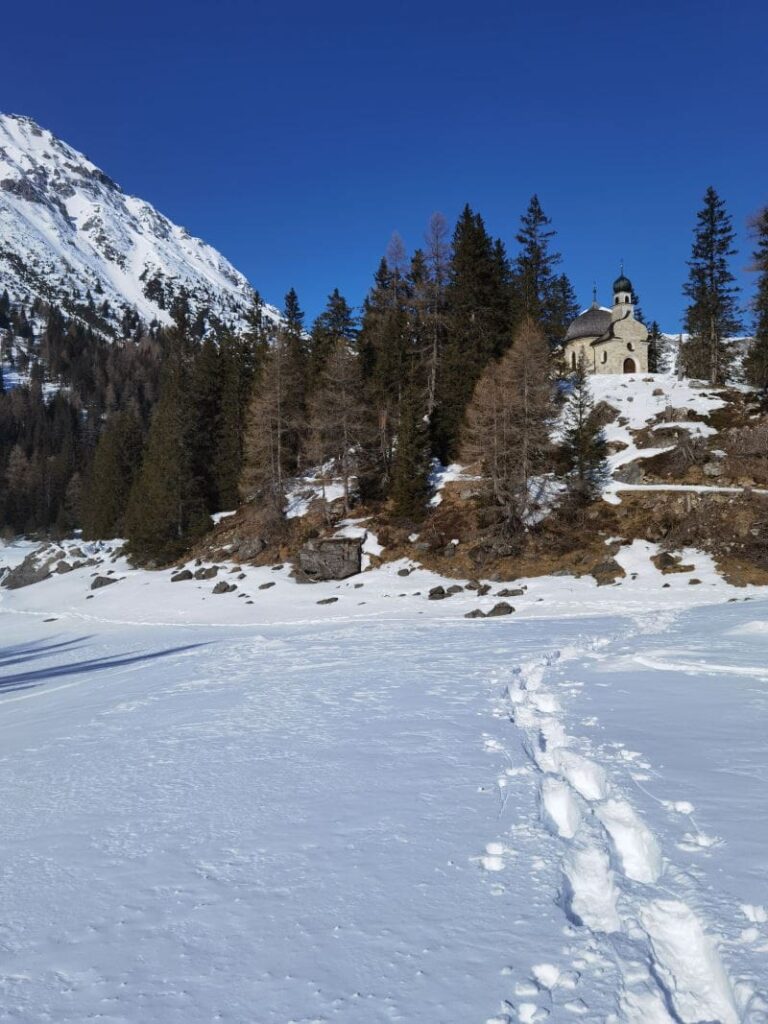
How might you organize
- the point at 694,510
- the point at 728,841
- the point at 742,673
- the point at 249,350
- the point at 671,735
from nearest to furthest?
the point at 728,841 < the point at 671,735 < the point at 742,673 < the point at 694,510 < the point at 249,350

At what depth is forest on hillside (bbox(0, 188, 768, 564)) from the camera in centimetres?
3114

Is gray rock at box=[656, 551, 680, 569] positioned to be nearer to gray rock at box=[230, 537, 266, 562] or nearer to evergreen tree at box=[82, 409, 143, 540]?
gray rock at box=[230, 537, 266, 562]

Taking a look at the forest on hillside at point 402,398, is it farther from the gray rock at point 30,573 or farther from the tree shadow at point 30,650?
the tree shadow at point 30,650

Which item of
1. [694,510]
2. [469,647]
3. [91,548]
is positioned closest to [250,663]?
[469,647]

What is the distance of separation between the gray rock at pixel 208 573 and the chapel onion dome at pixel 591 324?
40236 mm

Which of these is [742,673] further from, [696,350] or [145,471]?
Result: [145,471]

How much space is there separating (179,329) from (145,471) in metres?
16.3

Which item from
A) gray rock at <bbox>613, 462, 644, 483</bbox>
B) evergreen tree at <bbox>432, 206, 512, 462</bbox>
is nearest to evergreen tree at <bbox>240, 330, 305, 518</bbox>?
evergreen tree at <bbox>432, 206, 512, 462</bbox>

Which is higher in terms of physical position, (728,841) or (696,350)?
(696,350)

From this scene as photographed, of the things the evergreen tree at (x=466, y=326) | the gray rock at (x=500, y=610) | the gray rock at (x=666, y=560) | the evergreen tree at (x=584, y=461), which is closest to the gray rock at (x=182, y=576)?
the evergreen tree at (x=466, y=326)

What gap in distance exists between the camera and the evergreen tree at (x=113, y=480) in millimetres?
54469

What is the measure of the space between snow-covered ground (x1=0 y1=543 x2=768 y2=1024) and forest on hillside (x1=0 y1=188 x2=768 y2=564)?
21147 mm

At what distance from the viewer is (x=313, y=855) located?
4418 millimetres

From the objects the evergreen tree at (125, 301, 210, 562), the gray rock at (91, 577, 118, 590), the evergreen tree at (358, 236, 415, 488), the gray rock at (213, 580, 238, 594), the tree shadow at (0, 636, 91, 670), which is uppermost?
the evergreen tree at (358, 236, 415, 488)
